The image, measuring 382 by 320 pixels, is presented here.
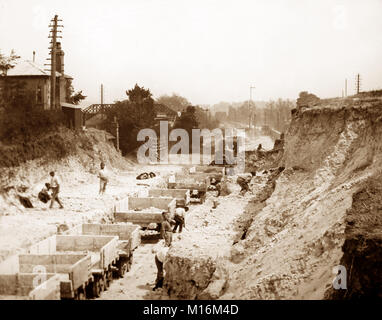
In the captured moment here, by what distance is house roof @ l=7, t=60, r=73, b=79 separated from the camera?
106 feet

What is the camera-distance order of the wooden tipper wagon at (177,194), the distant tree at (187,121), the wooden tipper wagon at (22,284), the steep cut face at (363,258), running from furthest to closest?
the distant tree at (187,121) < the wooden tipper wagon at (177,194) < the wooden tipper wagon at (22,284) < the steep cut face at (363,258)

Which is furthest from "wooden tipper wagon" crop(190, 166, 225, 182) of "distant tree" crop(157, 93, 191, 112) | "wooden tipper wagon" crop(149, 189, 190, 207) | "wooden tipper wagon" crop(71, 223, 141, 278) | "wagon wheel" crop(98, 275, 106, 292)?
"distant tree" crop(157, 93, 191, 112)

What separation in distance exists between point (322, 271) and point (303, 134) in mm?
11484

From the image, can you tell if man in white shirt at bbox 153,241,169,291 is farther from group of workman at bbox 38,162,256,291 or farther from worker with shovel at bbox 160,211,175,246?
worker with shovel at bbox 160,211,175,246

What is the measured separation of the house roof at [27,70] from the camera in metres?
32.2

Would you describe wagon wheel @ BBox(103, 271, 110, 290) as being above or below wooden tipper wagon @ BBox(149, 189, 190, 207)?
below

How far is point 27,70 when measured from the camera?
109 feet

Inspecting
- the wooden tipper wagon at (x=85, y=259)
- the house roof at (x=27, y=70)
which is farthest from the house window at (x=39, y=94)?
the wooden tipper wagon at (x=85, y=259)

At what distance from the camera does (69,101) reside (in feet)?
134

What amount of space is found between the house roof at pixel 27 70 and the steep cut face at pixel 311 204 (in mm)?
18804

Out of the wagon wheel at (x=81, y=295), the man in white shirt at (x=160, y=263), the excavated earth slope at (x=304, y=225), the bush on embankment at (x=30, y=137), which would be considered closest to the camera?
the excavated earth slope at (x=304, y=225)

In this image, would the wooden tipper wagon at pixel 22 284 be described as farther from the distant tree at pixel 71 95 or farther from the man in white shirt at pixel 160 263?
the distant tree at pixel 71 95

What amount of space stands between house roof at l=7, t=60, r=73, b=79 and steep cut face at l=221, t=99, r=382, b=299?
18804 mm

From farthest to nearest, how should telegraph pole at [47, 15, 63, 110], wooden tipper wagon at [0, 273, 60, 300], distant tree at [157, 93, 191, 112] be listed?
distant tree at [157, 93, 191, 112]
telegraph pole at [47, 15, 63, 110]
wooden tipper wagon at [0, 273, 60, 300]
